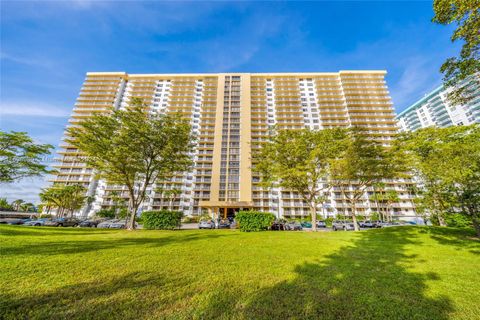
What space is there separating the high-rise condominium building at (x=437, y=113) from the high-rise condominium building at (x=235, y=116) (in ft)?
113

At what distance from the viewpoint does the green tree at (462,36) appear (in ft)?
20.1

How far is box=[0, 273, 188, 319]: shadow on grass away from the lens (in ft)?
10.1

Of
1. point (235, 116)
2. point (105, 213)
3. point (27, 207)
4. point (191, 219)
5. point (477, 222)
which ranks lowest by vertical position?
point (191, 219)

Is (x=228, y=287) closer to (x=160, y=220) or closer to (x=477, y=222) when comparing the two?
(x=477, y=222)

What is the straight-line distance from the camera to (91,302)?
3473mm

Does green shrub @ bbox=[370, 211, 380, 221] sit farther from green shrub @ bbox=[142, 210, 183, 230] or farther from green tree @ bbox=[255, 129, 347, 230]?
green shrub @ bbox=[142, 210, 183, 230]

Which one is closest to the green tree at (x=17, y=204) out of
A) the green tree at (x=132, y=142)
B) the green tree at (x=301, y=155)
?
the green tree at (x=132, y=142)

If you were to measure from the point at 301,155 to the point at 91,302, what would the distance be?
62.4 ft

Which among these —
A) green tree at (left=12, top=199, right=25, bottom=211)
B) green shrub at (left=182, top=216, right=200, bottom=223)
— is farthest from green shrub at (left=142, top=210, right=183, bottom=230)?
green tree at (left=12, top=199, right=25, bottom=211)

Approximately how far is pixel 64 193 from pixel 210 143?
1541 inches

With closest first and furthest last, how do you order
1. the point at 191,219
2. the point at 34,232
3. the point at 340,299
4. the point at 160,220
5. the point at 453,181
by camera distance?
the point at 340,299 → the point at 453,181 → the point at 34,232 → the point at 160,220 → the point at 191,219

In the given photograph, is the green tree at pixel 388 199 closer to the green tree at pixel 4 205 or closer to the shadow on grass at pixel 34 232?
the shadow on grass at pixel 34 232

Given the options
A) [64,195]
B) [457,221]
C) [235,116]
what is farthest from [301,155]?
[64,195]

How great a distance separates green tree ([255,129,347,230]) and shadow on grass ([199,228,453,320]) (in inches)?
529
